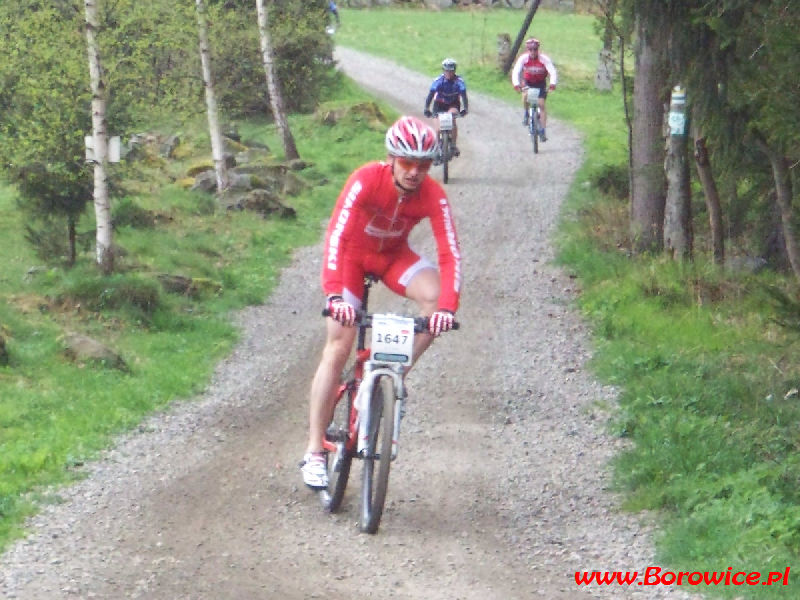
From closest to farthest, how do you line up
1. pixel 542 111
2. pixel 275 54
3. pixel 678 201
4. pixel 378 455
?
pixel 378 455 < pixel 678 201 < pixel 542 111 < pixel 275 54

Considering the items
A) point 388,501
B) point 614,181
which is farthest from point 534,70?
point 388,501

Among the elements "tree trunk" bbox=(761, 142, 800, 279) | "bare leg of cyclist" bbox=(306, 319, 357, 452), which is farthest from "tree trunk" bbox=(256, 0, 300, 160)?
"bare leg of cyclist" bbox=(306, 319, 357, 452)

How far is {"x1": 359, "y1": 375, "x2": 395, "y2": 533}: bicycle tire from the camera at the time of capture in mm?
6875

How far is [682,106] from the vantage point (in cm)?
1387

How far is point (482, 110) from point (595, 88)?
6.21 metres

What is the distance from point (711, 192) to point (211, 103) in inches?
402

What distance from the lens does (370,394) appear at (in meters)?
7.00

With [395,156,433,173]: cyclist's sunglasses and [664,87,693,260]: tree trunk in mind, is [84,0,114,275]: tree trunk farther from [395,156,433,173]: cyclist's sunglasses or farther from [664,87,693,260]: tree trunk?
[395,156,433,173]: cyclist's sunglasses

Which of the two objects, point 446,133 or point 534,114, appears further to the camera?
point 534,114

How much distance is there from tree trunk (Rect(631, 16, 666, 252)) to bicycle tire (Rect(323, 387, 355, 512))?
365 inches

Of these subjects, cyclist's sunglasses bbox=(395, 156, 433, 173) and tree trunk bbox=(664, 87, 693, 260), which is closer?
cyclist's sunglasses bbox=(395, 156, 433, 173)

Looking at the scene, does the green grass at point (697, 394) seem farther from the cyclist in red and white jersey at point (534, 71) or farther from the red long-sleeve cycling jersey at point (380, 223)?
the cyclist in red and white jersey at point (534, 71)

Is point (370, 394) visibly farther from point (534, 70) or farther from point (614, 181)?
point (534, 70)

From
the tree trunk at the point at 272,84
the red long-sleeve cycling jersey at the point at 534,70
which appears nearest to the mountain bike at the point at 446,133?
the red long-sleeve cycling jersey at the point at 534,70
